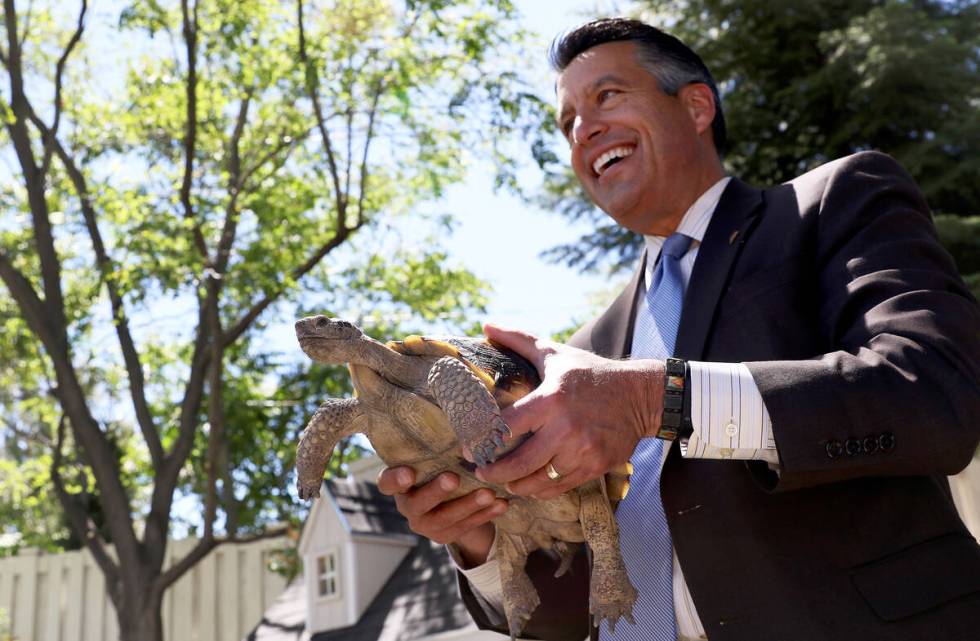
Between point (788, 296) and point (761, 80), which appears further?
point (761, 80)

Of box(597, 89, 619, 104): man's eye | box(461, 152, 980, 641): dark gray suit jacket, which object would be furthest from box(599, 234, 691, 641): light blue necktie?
box(597, 89, 619, 104): man's eye

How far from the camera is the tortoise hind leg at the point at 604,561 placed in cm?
248

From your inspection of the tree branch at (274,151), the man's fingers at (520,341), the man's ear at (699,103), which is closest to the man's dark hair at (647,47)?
the man's ear at (699,103)

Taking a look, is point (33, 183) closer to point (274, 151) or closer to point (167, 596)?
point (274, 151)

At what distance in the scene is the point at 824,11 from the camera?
49.3 ft

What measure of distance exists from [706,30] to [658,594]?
14045 millimetres

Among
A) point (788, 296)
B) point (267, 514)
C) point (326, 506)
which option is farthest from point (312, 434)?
point (267, 514)

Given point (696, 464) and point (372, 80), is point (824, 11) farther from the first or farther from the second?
point (696, 464)

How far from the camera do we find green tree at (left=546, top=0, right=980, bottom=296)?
42.9ft

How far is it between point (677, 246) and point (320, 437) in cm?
128

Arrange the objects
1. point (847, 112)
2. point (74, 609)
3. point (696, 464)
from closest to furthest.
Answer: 1. point (696, 464)
2. point (847, 112)
3. point (74, 609)

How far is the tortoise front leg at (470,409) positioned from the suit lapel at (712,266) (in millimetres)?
642

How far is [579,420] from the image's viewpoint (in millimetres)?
2014

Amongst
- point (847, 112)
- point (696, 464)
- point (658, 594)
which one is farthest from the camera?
point (847, 112)
